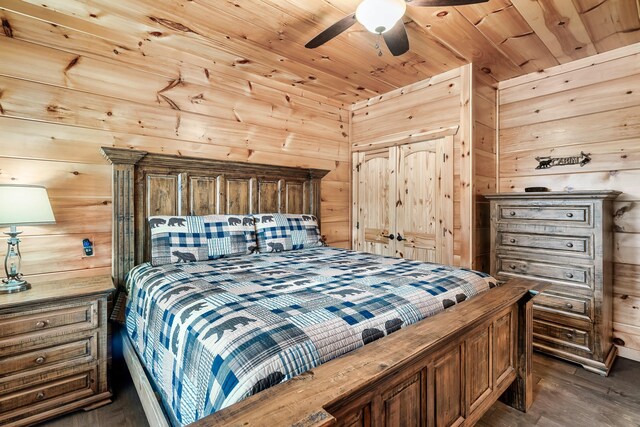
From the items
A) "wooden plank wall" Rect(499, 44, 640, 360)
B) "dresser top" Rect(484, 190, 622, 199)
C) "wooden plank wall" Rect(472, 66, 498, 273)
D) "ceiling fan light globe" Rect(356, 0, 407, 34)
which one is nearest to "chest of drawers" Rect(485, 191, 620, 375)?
"dresser top" Rect(484, 190, 622, 199)

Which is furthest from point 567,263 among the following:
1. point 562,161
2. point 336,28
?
point 336,28

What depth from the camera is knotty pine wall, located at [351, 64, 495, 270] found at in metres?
2.85

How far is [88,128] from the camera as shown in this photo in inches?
89.1

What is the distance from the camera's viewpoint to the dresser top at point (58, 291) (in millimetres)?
1655

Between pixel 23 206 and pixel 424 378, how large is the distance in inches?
88.9

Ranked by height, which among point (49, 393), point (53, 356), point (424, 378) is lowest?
point (49, 393)

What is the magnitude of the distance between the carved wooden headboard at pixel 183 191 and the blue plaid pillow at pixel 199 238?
190 mm

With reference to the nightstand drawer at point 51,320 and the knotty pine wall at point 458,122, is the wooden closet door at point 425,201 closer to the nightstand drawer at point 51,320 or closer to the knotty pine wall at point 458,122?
the knotty pine wall at point 458,122

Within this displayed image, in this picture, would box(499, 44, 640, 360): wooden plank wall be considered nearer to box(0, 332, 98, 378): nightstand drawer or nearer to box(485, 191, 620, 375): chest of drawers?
box(485, 191, 620, 375): chest of drawers

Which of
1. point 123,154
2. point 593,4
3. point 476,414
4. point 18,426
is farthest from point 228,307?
point 593,4

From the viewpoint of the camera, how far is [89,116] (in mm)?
2268

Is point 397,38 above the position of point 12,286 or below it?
above

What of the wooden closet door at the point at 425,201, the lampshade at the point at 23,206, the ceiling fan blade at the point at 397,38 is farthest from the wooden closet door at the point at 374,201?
the lampshade at the point at 23,206

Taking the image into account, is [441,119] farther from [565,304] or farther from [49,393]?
[49,393]
